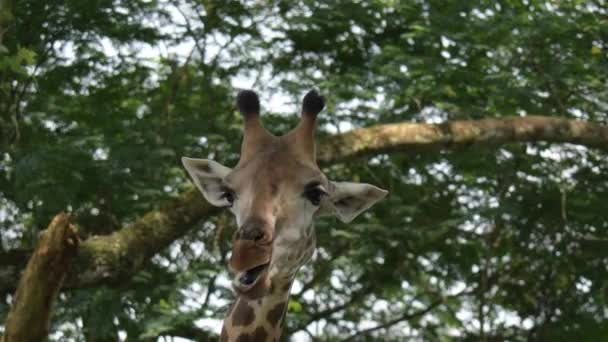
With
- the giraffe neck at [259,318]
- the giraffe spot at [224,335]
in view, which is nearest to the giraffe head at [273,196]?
the giraffe neck at [259,318]

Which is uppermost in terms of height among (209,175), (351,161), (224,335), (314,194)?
(314,194)

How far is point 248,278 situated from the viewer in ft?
16.2

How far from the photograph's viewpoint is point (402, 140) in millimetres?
10406

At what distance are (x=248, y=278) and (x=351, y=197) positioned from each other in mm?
1565

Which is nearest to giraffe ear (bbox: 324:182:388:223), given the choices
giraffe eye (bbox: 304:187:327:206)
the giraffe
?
the giraffe

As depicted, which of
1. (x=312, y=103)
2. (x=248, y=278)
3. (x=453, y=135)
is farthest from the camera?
(x=453, y=135)

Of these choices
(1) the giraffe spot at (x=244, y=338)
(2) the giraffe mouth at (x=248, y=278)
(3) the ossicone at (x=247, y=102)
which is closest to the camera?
(2) the giraffe mouth at (x=248, y=278)

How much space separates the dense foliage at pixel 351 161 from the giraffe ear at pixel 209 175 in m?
3.52

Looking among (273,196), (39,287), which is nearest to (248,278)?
(273,196)

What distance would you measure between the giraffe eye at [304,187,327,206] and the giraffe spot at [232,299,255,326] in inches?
28.9

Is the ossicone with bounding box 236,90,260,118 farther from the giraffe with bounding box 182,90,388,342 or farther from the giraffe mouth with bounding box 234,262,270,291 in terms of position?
the giraffe mouth with bounding box 234,262,270,291

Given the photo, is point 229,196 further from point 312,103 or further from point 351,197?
point 351,197

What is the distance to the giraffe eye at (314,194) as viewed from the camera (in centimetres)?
584

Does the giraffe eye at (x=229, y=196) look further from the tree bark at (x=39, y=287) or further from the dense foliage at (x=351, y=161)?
the dense foliage at (x=351, y=161)
